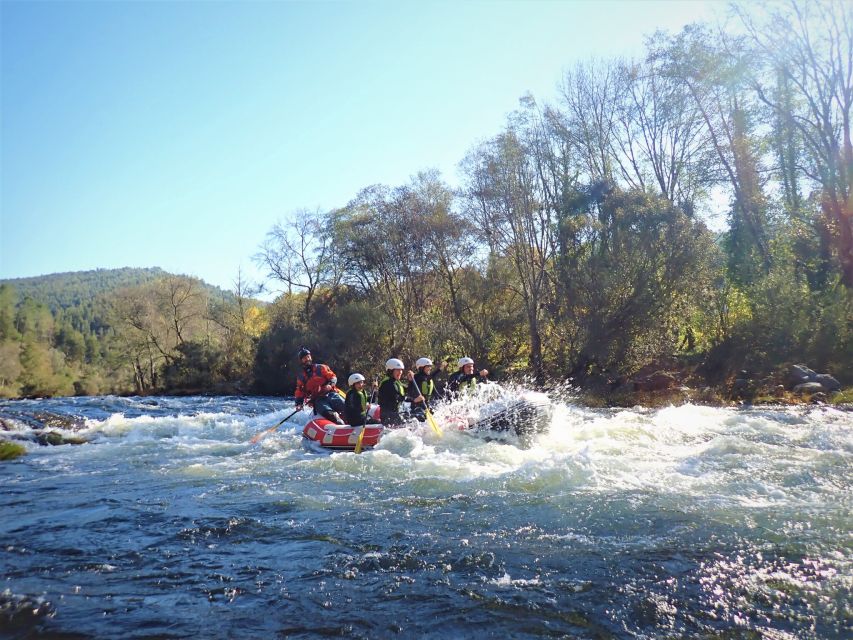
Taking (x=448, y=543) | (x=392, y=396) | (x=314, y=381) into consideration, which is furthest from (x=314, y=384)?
(x=448, y=543)

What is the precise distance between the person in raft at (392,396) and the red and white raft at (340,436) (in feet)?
4.38

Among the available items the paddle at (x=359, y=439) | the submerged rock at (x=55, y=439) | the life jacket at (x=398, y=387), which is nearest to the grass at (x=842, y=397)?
the life jacket at (x=398, y=387)

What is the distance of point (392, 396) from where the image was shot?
14.1m

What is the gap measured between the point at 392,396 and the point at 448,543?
804 centimetres

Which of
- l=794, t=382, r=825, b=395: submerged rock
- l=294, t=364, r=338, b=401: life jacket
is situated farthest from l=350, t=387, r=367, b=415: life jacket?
l=794, t=382, r=825, b=395: submerged rock

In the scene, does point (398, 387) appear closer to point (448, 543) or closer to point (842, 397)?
point (448, 543)

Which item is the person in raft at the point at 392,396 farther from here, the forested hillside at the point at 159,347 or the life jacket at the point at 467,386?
the forested hillside at the point at 159,347

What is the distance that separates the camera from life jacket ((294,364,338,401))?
1563cm

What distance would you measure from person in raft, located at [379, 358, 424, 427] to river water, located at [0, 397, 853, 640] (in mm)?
2691

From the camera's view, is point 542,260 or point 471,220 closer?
point 542,260

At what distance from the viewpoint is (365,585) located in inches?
205

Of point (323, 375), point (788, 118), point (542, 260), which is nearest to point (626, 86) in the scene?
point (788, 118)

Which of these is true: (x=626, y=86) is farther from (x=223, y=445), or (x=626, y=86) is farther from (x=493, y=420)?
(x=223, y=445)

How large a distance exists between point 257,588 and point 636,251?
74.0 ft
